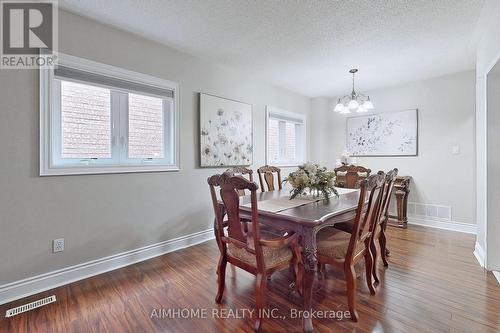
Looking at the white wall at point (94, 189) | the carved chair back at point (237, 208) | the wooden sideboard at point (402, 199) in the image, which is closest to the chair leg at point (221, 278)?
the carved chair back at point (237, 208)

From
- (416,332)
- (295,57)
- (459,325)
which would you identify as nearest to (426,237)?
(459,325)

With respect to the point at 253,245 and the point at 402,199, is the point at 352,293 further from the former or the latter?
the point at 402,199

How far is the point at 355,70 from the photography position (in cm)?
359

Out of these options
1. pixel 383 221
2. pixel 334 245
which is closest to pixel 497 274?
pixel 383 221

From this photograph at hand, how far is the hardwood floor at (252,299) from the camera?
5.38ft

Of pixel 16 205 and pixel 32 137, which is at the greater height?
pixel 32 137

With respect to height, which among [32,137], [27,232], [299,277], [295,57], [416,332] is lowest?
[416,332]

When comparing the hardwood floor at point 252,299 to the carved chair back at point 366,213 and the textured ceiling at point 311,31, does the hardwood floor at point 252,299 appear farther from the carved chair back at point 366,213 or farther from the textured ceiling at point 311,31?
the textured ceiling at point 311,31

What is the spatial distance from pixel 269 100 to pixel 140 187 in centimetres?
265

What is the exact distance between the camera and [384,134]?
4422 mm

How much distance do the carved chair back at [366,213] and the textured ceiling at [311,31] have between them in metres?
1.58

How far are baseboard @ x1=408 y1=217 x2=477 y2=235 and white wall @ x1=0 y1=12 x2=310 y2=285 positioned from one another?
137 inches

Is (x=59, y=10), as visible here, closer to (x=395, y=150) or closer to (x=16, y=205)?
(x=16, y=205)

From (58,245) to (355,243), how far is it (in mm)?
2527
